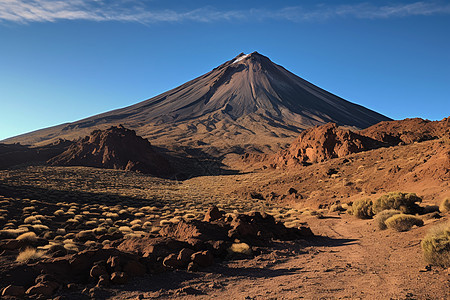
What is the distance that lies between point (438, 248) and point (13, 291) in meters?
8.96

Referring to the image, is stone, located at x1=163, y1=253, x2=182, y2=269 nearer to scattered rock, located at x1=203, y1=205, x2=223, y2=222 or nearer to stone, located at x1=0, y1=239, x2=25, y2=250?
stone, located at x1=0, y1=239, x2=25, y2=250

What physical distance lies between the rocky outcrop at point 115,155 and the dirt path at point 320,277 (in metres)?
50.3

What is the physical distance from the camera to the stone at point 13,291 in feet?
18.6

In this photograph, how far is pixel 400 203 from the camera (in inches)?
548

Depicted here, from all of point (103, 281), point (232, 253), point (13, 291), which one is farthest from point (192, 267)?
point (13, 291)

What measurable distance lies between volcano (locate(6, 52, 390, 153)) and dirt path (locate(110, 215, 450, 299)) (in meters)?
81.4

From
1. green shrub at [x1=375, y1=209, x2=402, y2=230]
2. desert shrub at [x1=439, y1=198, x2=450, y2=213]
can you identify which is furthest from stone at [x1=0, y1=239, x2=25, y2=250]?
desert shrub at [x1=439, y1=198, x2=450, y2=213]

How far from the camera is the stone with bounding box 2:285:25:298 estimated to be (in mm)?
5682

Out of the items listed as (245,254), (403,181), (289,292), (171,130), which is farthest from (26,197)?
(171,130)

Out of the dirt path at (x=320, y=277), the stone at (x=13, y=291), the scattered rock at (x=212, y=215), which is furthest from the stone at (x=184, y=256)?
the scattered rock at (x=212, y=215)

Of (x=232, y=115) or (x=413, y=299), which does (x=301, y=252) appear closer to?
(x=413, y=299)

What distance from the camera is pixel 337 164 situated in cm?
3238

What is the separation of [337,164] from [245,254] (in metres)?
25.8

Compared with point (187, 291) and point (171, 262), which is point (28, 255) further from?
point (187, 291)
